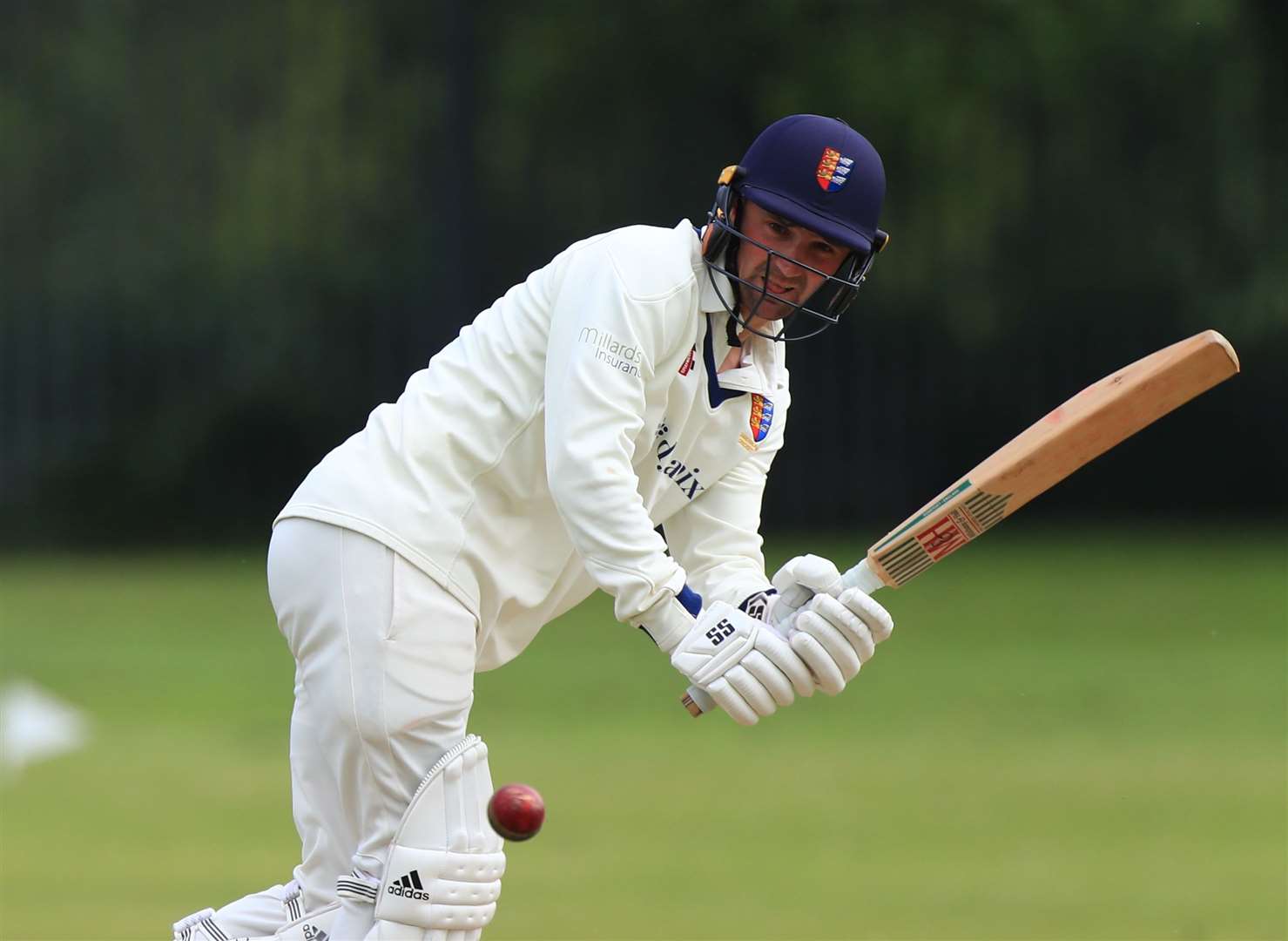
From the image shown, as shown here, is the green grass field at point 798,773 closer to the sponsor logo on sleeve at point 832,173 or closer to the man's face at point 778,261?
the man's face at point 778,261

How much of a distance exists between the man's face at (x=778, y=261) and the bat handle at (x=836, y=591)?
0.46 m

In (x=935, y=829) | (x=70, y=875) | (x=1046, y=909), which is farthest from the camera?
(x=935, y=829)

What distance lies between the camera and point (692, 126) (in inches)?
500

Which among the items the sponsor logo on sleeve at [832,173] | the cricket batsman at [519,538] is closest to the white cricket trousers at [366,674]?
the cricket batsman at [519,538]

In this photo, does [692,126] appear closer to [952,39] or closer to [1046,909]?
[952,39]

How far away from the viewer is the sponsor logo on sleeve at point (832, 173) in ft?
10.8

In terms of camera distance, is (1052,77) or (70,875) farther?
(1052,77)

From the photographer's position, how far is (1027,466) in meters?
3.29

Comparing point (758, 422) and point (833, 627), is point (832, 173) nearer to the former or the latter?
point (758, 422)

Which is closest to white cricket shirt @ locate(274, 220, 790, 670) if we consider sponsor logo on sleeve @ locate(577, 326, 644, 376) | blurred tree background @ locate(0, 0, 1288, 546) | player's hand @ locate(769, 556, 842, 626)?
sponsor logo on sleeve @ locate(577, 326, 644, 376)

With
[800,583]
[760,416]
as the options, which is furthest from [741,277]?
[800,583]

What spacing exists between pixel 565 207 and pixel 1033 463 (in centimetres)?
962

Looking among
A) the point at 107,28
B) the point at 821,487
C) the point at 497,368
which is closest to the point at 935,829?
the point at 497,368

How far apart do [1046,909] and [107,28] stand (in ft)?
34.1
